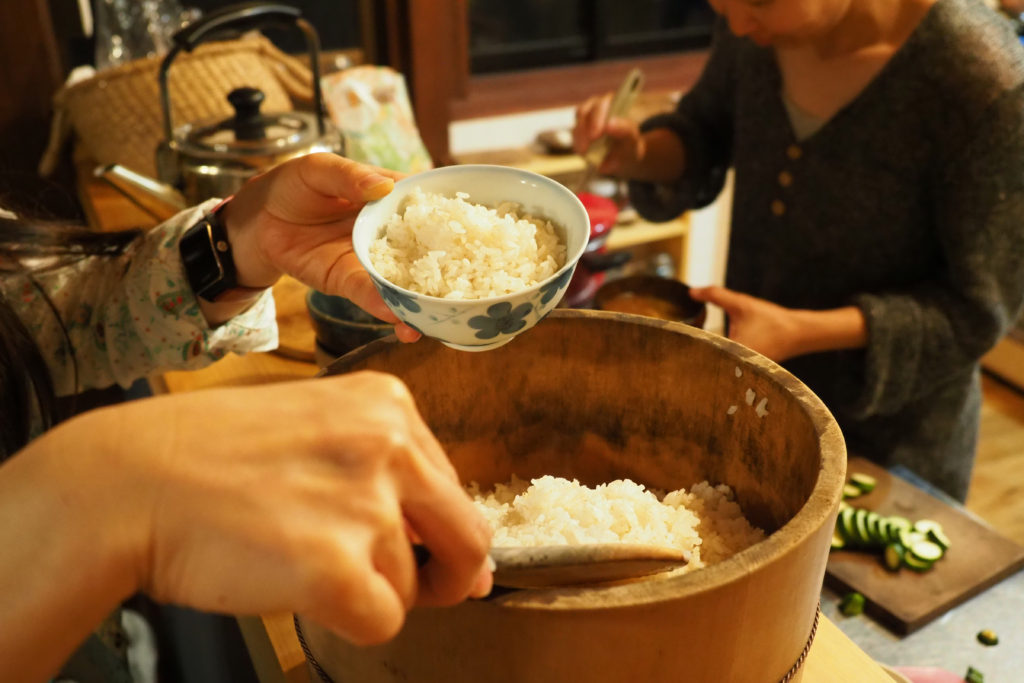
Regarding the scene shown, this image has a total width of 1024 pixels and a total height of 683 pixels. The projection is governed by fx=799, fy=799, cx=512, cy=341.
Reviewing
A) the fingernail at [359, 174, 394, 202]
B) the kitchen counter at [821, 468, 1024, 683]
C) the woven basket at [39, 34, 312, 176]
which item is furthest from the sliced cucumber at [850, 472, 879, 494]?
the woven basket at [39, 34, 312, 176]

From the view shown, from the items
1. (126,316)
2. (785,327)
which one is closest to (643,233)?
(785,327)

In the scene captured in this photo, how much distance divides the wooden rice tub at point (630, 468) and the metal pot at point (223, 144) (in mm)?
929

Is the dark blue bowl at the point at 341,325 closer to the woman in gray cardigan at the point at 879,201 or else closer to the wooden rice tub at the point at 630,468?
the wooden rice tub at the point at 630,468

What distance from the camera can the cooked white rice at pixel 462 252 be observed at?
0.72m

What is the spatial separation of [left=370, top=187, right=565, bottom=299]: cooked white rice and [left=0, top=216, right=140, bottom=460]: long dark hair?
56cm

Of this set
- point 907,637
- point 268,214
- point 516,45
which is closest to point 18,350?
point 268,214

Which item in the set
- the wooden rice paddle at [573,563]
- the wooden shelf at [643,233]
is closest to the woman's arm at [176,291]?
the wooden rice paddle at [573,563]

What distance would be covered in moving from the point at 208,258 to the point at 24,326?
257 mm

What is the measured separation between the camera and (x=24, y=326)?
3.51 ft

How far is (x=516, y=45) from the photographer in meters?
3.26

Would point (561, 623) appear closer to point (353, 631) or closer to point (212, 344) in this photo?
point (353, 631)

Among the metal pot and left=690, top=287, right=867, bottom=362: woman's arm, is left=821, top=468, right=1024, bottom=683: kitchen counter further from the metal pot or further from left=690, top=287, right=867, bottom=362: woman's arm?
the metal pot

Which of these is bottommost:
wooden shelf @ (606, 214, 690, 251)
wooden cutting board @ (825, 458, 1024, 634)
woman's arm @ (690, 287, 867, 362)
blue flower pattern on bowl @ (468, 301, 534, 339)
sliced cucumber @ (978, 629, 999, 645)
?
wooden shelf @ (606, 214, 690, 251)

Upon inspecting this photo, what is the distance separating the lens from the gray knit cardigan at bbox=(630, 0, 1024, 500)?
1355mm
